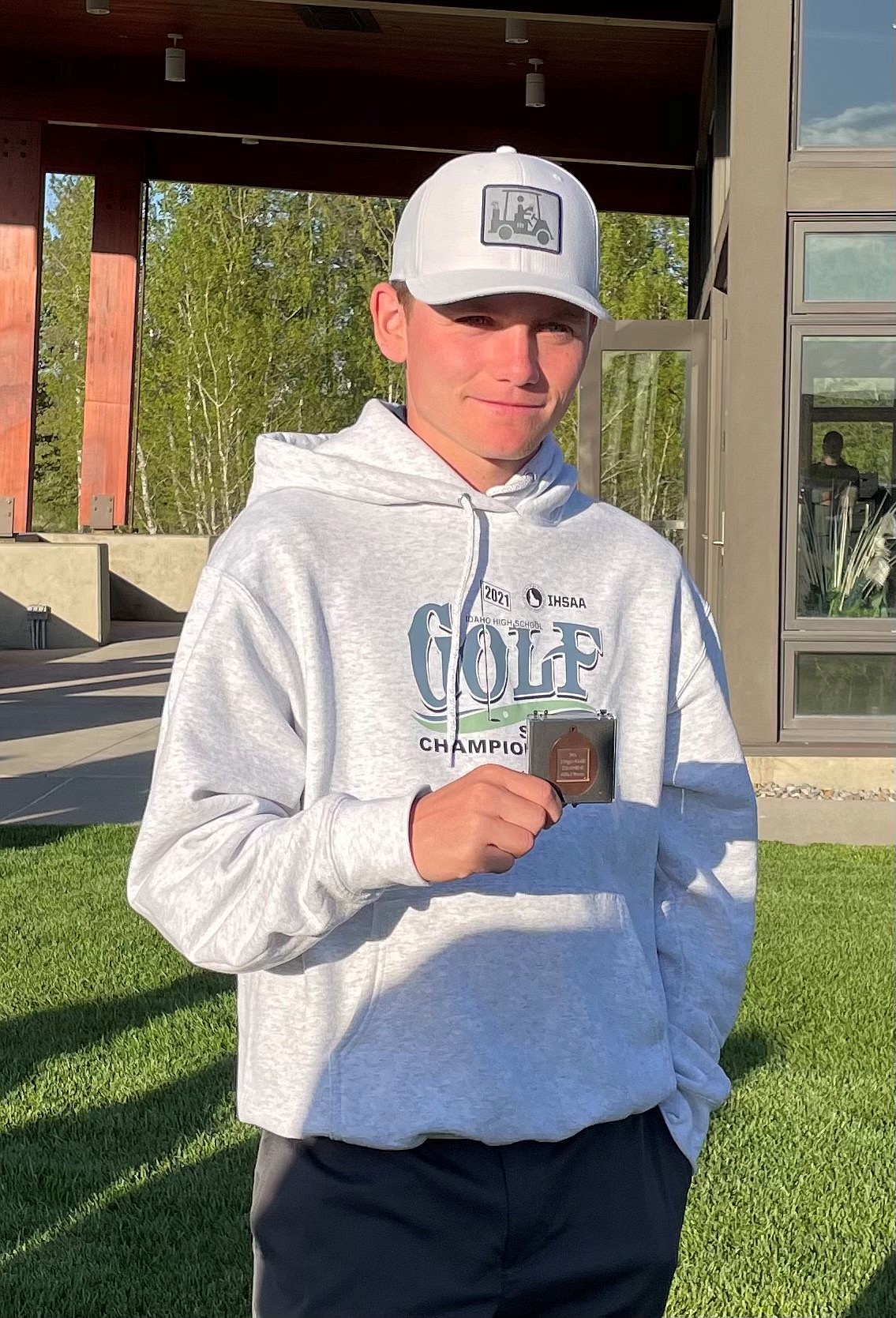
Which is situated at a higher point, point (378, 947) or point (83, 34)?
point (83, 34)

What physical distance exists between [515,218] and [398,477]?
31 cm

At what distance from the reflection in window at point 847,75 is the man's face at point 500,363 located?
8.67m

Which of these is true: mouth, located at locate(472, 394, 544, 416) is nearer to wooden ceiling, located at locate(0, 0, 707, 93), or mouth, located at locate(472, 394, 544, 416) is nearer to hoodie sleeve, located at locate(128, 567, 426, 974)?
hoodie sleeve, located at locate(128, 567, 426, 974)

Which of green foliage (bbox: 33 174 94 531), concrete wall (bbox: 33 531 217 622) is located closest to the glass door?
concrete wall (bbox: 33 531 217 622)

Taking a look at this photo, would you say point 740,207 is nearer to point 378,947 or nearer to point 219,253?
point 378,947

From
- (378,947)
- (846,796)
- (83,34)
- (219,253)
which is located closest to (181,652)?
(378,947)

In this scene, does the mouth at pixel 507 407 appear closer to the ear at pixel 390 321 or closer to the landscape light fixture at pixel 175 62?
the ear at pixel 390 321

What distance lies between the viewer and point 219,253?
133ft

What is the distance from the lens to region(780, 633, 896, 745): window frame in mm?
10070

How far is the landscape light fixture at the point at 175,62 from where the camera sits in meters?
17.3

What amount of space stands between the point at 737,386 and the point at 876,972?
476 centimetres

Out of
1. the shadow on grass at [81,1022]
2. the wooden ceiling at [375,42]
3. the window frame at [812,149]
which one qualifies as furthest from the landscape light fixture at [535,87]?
the shadow on grass at [81,1022]

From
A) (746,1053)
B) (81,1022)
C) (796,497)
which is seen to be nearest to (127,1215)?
(81,1022)

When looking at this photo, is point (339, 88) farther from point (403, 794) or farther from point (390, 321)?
point (403, 794)
